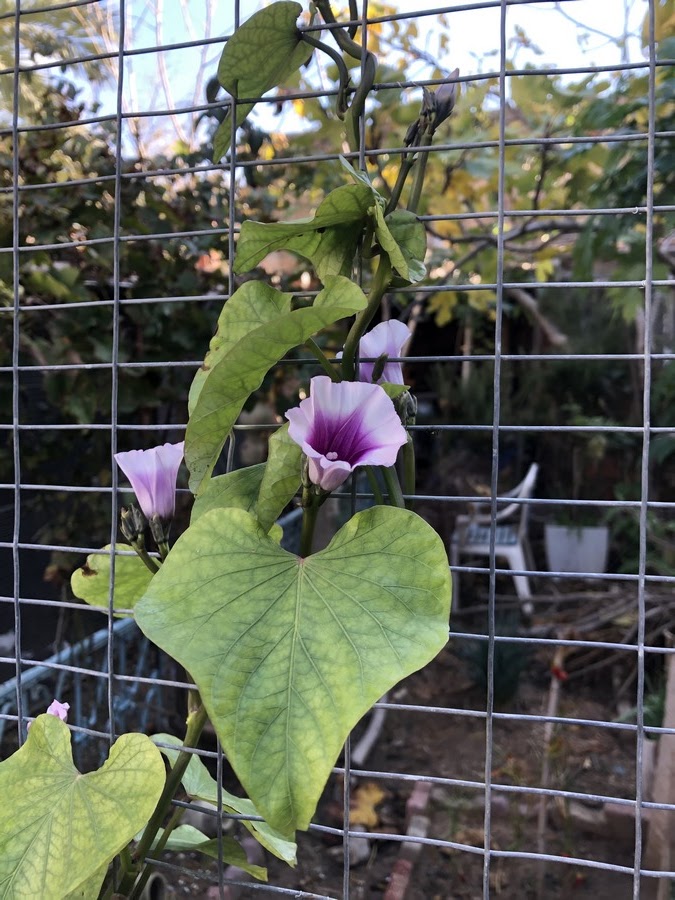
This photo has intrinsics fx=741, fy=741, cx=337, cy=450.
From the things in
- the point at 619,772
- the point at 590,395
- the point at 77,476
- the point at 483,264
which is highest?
the point at 483,264

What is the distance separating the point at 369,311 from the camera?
1.90 feet

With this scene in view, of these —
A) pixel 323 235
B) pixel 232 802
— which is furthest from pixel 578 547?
pixel 323 235

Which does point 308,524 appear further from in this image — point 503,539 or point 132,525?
point 503,539

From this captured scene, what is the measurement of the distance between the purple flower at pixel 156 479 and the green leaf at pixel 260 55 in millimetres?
270

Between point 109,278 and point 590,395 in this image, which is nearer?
point 109,278

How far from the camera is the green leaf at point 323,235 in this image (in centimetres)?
53

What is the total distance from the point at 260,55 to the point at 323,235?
174mm

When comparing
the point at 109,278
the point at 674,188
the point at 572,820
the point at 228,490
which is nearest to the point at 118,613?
the point at 228,490

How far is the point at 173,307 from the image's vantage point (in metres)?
1.47

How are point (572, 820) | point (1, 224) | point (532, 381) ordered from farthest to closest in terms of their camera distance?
point (532, 381), point (572, 820), point (1, 224)

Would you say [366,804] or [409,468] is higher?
[409,468]

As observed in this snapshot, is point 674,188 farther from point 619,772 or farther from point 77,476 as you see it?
point 619,772

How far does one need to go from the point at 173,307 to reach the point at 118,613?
89 centimetres

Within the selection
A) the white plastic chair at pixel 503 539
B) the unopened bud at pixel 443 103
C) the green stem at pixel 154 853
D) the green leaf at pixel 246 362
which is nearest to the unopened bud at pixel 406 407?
the green leaf at pixel 246 362
